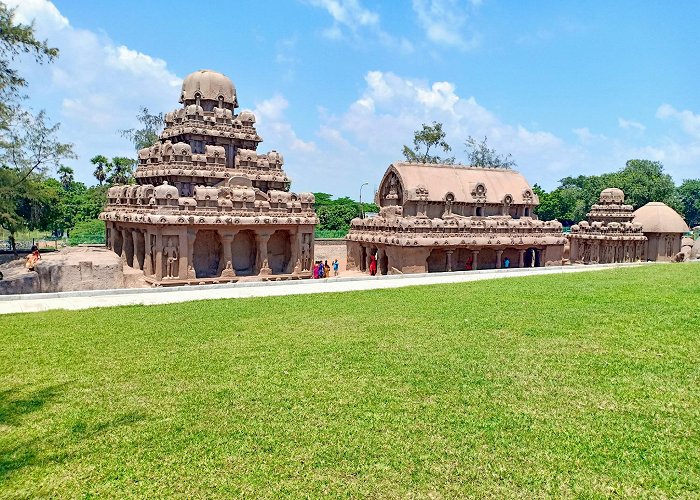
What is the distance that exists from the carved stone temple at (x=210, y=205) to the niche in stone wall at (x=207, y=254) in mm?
49

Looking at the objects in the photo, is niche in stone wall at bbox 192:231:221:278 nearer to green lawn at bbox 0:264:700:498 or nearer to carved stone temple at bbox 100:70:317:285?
carved stone temple at bbox 100:70:317:285

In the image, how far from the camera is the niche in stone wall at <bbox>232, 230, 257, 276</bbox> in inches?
1096

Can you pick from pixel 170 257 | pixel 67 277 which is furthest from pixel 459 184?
pixel 67 277

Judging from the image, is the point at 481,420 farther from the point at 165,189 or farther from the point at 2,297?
the point at 165,189

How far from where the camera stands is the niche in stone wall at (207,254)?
26.6 m

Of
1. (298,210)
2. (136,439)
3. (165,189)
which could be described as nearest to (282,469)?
(136,439)

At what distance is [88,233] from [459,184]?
32.2m

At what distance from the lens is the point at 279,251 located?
28.9m

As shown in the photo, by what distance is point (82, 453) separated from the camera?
673cm

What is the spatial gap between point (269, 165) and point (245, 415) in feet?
73.5

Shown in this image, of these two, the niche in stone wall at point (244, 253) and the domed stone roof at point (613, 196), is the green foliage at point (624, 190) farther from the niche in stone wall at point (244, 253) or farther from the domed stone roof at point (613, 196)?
the niche in stone wall at point (244, 253)

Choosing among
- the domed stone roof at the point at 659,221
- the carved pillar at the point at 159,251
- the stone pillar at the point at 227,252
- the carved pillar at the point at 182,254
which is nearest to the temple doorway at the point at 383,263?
the stone pillar at the point at 227,252

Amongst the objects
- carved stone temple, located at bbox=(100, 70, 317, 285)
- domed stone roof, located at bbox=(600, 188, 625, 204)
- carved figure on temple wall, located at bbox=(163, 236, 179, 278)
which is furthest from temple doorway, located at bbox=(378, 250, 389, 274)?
domed stone roof, located at bbox=(600, 188, 625, 204)

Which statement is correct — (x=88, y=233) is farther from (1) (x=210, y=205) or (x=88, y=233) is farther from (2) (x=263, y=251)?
(1) (x=210, y=205)
